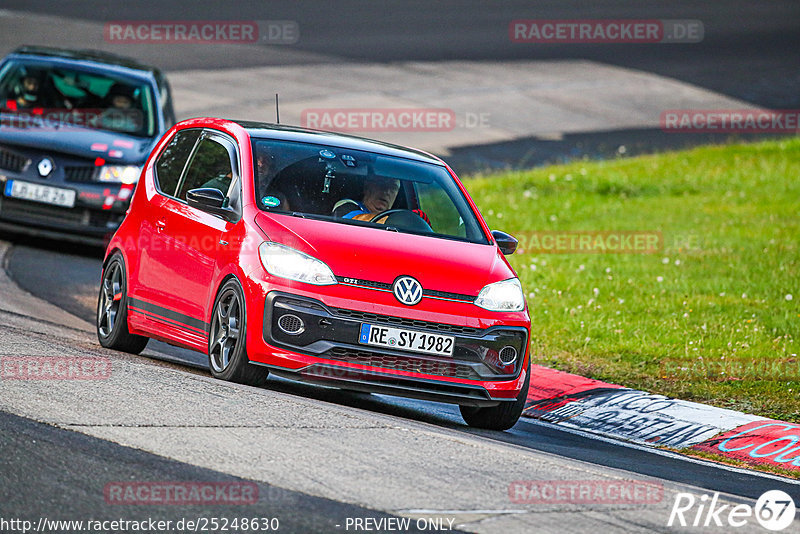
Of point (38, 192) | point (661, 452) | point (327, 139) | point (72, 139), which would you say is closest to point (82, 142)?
point (72, 139)

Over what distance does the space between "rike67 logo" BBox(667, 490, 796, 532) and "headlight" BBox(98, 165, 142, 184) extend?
339 inches

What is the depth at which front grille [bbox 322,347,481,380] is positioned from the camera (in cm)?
773

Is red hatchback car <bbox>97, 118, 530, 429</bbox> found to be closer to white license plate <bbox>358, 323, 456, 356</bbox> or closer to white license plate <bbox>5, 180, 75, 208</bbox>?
white license plate <bbox>358, 323, 456, 356</bbox>

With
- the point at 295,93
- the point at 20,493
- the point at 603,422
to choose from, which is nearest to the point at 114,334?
the point at 603,422

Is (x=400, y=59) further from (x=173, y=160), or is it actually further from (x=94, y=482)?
(x=94, y=482)

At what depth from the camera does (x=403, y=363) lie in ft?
25.6

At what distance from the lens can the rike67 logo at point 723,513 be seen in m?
6.00

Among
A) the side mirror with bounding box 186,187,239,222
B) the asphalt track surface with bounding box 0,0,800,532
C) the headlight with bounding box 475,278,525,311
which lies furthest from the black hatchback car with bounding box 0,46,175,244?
the headlight with bounding box 475,278,525,311

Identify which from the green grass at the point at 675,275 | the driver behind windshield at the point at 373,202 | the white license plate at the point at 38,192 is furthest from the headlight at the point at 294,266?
the white license plate at the point at 38,192

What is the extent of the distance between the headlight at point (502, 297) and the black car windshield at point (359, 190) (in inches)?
23.6

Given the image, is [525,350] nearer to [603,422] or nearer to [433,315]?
[433,315]

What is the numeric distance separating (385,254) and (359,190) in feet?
3.28

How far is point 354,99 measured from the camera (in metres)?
27.1

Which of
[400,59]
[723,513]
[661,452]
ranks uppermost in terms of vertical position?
[400,59]
